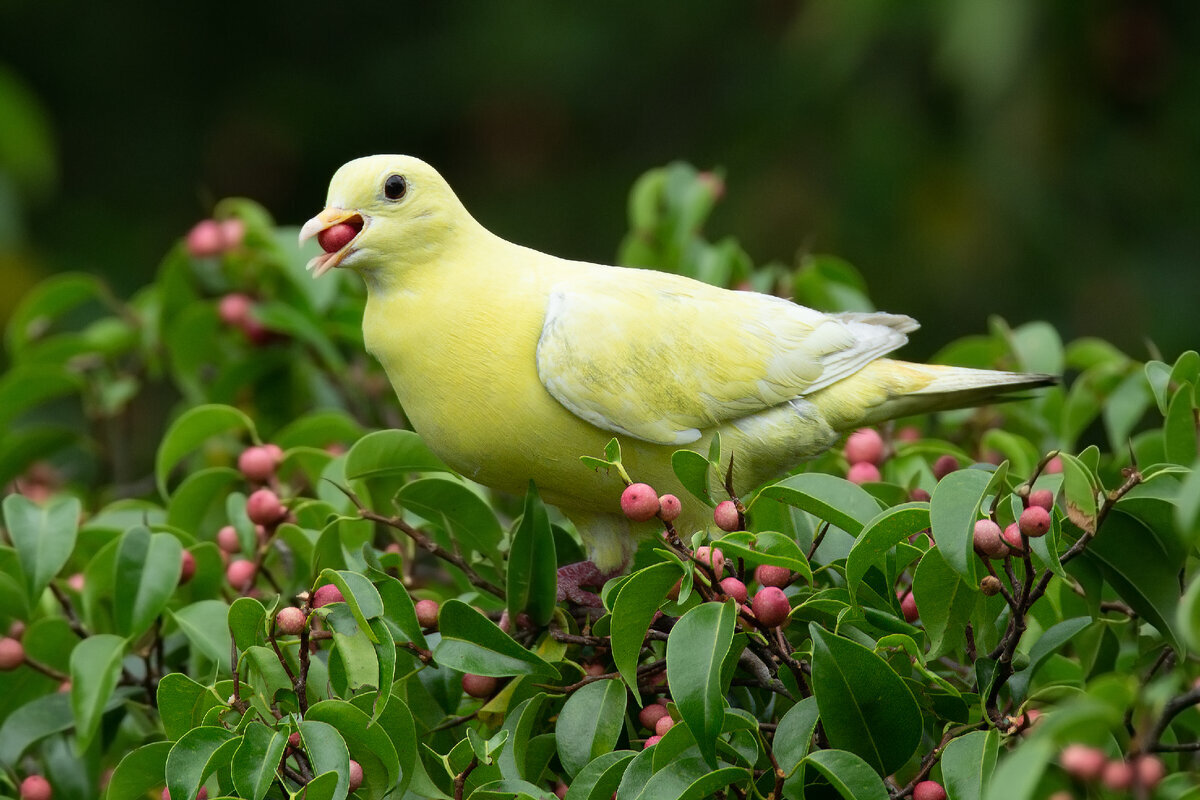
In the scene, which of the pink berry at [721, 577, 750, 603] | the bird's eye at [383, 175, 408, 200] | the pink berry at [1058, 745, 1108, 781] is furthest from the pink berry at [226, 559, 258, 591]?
the pink berry at [1058, 745, 1108, 781]

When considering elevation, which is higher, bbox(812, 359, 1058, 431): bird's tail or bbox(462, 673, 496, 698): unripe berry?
bbox(812, 359, 1058, 431): bird's tail

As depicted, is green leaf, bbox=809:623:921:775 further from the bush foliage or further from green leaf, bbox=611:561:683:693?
green leaf, bbox=611:561:683:693

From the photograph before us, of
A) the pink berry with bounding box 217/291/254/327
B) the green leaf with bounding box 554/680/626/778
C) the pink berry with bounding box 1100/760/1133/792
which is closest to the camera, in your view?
the pink berry with bounding box 1100/760/1133/792

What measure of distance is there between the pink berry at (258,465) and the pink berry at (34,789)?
1.83ft

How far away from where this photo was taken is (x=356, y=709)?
1471mm

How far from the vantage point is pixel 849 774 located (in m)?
1.40

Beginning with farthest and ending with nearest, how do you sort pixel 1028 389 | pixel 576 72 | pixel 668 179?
pixel 576 72 → pixel 668 179 → pixel 1028 389

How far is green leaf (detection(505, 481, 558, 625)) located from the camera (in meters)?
1.75

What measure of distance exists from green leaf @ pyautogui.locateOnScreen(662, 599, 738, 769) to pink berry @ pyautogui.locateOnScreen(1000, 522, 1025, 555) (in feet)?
1.09

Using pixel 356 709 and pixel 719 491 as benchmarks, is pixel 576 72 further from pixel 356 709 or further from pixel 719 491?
pixel 356 709

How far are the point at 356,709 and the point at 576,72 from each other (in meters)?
5.71

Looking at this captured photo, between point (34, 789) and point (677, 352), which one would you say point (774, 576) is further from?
point (34, 789)

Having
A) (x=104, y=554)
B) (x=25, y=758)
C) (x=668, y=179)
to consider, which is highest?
(x=668, y=179)

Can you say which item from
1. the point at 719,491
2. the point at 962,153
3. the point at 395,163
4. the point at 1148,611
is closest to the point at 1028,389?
the point at 719,491
